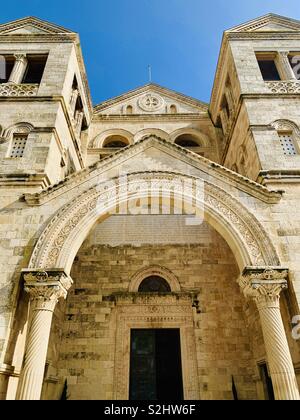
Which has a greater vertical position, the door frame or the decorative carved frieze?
the decorative carved frieze

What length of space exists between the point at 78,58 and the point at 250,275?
481 inches

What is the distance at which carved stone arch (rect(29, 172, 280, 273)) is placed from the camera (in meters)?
6.99

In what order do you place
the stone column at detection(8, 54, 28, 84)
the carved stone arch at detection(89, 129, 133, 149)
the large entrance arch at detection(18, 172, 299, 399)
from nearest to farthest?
the large entrance arch at detection(18, 172, 299, 399)
the stone column at detection(8, 54, 28, 84)
the carved stone arch at detection(89, 129, 133, 149)

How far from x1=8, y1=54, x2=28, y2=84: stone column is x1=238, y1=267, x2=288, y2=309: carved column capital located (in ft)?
37.1

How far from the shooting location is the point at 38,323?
6141 millimetres

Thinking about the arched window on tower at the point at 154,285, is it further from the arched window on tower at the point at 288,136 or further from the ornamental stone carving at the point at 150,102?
the ornamental stone carving at the point at 150,102

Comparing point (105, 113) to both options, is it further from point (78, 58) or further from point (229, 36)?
point (229, 36)

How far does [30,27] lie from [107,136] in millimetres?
6005

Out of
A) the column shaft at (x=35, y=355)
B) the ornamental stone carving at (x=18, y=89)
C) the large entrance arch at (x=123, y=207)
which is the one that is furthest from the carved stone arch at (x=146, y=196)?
the ornamental stone carving at (x=18, y=89)

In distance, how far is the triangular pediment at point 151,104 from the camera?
15.7 meters

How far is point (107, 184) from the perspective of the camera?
8.13 m

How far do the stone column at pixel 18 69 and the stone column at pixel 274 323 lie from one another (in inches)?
446

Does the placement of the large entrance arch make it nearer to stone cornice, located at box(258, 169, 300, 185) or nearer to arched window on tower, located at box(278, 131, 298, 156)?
stone cornice, located at box(258, 169, 300, 185)

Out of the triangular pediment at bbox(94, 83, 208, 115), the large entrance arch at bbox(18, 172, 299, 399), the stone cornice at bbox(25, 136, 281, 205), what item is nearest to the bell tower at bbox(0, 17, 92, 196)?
the stone cornice at bbox(25, 136, 281, 205)
